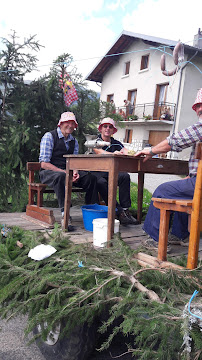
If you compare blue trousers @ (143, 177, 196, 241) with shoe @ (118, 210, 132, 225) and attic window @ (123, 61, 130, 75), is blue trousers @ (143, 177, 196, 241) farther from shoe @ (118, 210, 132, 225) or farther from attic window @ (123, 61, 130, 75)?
attic window @ (123, 61, 130, 75)

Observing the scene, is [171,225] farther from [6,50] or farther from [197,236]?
[6,50]

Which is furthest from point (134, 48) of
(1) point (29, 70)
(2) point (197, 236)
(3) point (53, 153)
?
(2) point (197, 236)

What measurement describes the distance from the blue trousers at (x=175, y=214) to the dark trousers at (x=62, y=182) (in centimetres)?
114

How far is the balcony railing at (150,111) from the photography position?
1897 cm

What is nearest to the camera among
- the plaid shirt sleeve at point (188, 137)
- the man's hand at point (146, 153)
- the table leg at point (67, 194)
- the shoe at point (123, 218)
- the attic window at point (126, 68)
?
the plaid shirt sleeve at point (188, 137)

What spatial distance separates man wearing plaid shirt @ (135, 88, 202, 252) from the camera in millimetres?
2527

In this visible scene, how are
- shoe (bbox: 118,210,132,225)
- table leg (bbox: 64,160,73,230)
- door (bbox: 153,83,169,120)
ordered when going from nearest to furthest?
table leg (bbox: 64,160,73,230) < shoe (bbox: 118,210,132,225) < door (bbox: 153,83,169,120)

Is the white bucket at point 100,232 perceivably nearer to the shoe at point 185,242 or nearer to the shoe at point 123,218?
the shoe at point 185,242

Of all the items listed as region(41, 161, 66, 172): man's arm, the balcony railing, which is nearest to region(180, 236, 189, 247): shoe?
region(41, 161, 66, 172): man's arm

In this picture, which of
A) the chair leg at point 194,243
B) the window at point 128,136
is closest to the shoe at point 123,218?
the chair leg at point 194,243

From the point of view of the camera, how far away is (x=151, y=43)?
723 inches

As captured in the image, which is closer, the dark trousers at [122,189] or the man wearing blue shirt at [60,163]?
the man wearing blue shirt at [60,163]

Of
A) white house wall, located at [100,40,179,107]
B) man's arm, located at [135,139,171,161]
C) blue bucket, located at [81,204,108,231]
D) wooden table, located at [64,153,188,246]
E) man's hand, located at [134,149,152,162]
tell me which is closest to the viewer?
man's arm, located at [135,139,171,161]

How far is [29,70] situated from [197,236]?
4.93m
